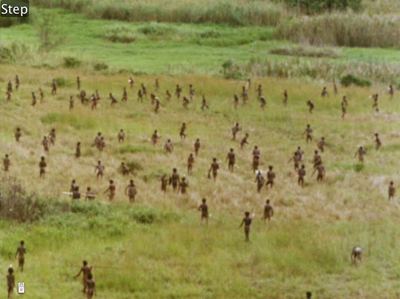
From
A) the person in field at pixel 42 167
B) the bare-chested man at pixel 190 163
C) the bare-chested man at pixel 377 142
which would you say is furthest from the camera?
the bare-chested man at pixel 377 142

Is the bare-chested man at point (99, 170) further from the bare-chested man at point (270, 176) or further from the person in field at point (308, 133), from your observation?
the person in field at point (308, 133)

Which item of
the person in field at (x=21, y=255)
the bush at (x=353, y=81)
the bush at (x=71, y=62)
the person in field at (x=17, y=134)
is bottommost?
the person in field at (x=21, y=255)

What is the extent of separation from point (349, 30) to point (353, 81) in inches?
642

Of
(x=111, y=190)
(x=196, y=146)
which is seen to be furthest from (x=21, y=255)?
(x=196, y=146)

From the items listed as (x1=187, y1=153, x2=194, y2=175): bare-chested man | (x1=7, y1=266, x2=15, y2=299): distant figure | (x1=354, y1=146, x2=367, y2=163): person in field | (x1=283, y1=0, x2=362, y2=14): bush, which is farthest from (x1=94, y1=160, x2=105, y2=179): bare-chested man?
(x1=283, y1=0, x2=362, y2=14): bush

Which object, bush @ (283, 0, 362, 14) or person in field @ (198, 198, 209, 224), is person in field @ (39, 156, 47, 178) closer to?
person in field @ (198, 198, 209, 224)

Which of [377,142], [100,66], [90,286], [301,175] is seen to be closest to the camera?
[90,286]

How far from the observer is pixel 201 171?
34.7 meters

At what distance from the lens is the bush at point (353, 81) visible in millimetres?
53275

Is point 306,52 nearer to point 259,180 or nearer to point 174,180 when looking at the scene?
point 259,180

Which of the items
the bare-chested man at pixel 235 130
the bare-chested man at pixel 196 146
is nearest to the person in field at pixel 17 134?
the bare-chested man at pixel 196 146

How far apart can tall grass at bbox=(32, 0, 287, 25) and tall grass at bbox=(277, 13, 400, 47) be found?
749cm

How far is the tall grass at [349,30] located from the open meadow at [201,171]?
405mm

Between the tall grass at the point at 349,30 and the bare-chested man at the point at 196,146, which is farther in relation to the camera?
the tall grass at the point at 349,30
